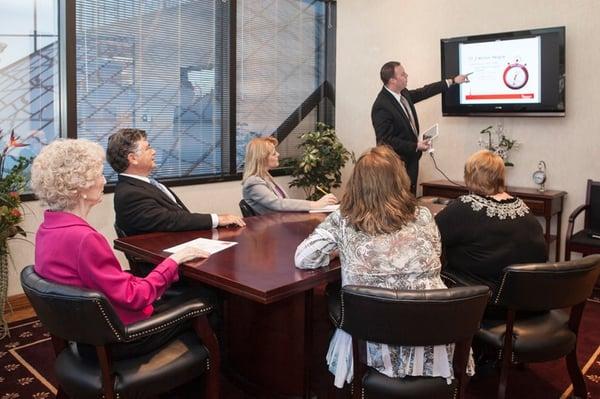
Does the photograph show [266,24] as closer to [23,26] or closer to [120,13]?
[120,13]

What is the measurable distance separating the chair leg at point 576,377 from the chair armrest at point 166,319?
1603 millimetres

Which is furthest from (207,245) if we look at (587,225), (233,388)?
(587,225)

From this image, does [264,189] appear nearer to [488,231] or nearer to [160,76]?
[488,231]

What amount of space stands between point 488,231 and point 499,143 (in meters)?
2.70

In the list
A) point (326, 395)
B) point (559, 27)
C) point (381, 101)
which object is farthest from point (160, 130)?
point (559, 27)

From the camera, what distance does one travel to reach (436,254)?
1.88 meters

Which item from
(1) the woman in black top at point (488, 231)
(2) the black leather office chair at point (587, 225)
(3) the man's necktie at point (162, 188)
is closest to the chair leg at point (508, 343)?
(1) the woman in black top at point (488, 231)

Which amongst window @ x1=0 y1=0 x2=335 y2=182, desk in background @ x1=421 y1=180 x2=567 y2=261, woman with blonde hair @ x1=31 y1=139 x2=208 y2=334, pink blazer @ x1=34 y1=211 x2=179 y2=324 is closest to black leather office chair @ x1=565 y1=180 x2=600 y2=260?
desk in background @ x1=421 y1=180 x2=567 y2=261

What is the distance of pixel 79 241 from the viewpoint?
1718 millimetres

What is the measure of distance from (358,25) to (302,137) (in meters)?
1.30

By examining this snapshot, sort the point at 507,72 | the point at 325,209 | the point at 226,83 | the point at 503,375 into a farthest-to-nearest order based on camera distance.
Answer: the point at 226,83 < the point at 507,72 < the point at 325,209 < the point at 503,375

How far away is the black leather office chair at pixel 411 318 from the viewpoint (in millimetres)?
1646

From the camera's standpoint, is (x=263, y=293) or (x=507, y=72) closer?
(x=263, y=293)

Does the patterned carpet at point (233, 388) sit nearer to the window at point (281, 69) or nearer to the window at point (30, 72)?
the window at point (30, 72)
